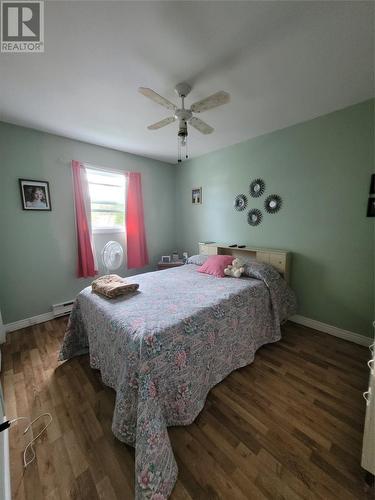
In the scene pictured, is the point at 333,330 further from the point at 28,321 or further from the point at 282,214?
the point at 28,321

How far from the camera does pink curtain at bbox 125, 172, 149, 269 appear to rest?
344cm

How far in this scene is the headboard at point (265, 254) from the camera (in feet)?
8.24

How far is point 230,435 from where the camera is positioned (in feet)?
4.13

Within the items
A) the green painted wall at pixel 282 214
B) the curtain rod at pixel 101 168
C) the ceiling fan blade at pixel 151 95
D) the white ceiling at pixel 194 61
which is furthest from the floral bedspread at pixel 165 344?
the curtain rod at pixel 101 168

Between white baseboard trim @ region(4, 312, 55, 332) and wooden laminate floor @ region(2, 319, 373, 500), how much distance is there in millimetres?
738

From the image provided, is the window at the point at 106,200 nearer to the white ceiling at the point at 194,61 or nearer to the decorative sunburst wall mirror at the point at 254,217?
the white ceiling at the point at 194,61

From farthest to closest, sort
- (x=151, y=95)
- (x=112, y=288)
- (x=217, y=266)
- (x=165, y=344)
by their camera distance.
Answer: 1. (x=217, y=266)
2. (x=112, y=288)
3. (x=151, y=95)
4. (x=165, y=344)

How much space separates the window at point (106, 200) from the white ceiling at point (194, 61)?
942 millimetres

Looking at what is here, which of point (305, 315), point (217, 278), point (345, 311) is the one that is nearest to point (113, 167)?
point (217, 278)

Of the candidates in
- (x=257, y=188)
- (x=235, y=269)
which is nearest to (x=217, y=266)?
(x=235, y=269)

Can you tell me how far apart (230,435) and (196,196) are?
3.37 meters

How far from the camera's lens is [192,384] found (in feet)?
4.35

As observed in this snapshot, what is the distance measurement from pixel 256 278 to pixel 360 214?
1300mm

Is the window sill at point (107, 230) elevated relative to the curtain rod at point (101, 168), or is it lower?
lower
